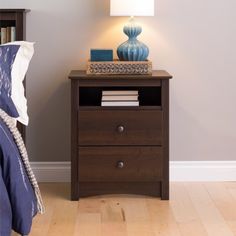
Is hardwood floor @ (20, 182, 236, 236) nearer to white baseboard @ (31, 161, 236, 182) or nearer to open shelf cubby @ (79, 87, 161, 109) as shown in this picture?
white baseboard @ (31, 161, 236, 182)

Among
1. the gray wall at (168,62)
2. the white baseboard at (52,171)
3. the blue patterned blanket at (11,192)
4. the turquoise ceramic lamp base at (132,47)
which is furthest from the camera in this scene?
the white baseboard at (52,171)

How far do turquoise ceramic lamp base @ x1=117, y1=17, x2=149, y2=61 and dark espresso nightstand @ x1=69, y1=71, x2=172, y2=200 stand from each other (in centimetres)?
16

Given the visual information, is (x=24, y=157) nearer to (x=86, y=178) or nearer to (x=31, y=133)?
(x=86, y=178)

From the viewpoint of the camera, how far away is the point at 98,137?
10.3 feet

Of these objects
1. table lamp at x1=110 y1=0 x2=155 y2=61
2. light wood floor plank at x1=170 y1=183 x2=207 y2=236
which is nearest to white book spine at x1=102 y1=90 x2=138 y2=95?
table lamp at x1=110 y1=0 x2=155 y2=61

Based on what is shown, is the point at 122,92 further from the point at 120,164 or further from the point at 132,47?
the point at 120,164

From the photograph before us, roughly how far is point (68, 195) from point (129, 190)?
351 mm

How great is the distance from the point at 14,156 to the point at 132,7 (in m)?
1.24

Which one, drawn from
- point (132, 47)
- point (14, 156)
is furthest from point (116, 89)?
point (14, 156)

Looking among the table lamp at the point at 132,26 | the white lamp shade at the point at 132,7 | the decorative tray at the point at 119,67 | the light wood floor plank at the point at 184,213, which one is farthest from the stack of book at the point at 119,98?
the light wood floor plank at the point at 184,213

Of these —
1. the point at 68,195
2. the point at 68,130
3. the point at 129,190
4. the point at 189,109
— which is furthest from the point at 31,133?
the point at 189,109

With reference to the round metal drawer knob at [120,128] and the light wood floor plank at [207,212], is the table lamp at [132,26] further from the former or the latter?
the light wood floor plank at [207,212]

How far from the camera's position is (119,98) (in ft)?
10.3

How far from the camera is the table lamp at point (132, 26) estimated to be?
3.15 meters
